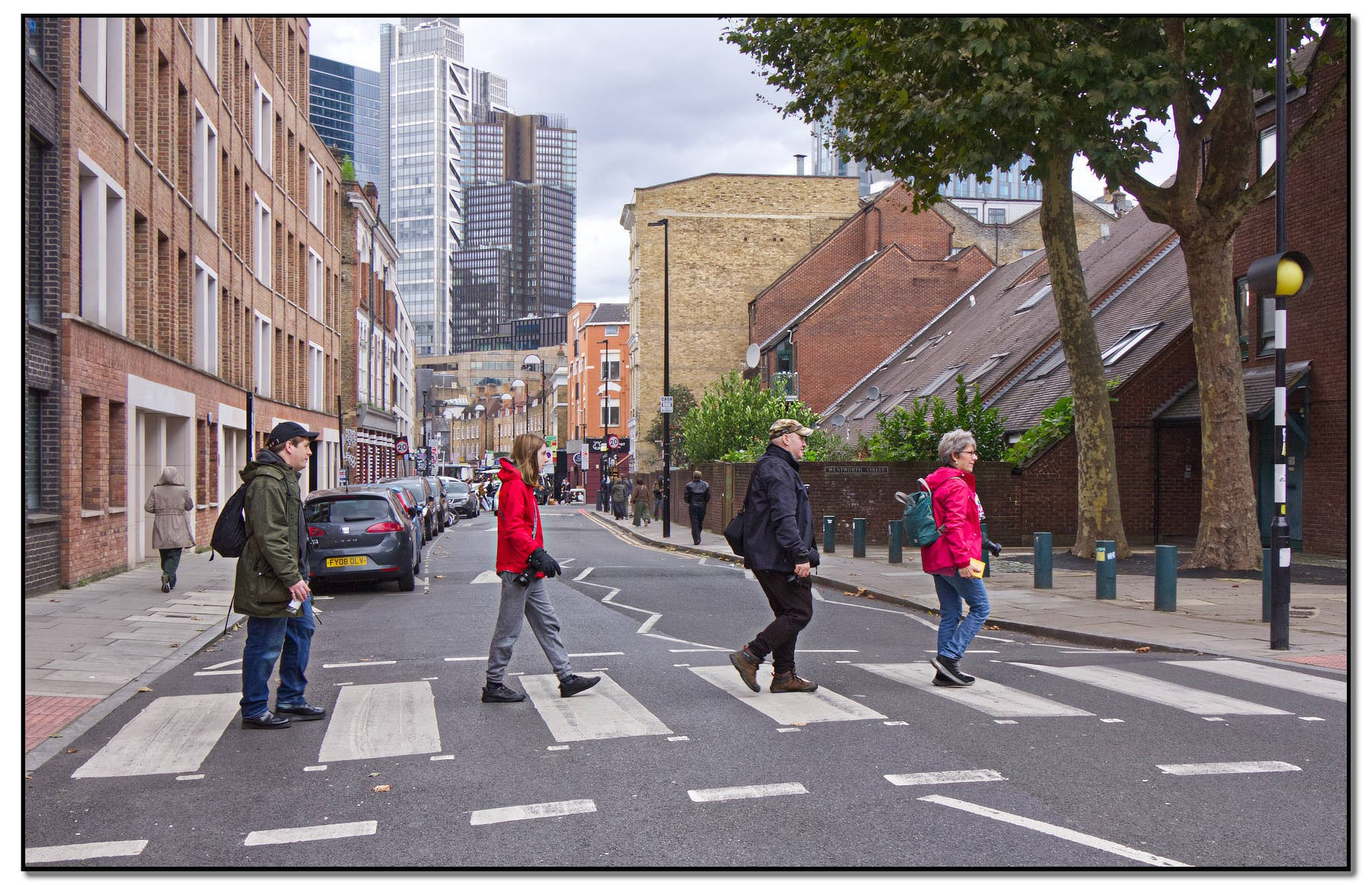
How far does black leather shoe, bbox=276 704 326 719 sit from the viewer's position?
7.51 meters

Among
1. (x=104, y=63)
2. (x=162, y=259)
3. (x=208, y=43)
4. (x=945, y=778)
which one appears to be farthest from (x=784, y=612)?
(x=208, y=43)

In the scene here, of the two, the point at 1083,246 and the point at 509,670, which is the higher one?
the point at 1083,246

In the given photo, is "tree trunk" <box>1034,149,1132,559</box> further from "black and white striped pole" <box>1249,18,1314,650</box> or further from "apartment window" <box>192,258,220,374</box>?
"apartment window" <box>192,258,220,374</box>

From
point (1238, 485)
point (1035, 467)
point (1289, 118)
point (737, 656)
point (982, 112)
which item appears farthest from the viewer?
point (1035, 467)

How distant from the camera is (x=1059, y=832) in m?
→ 5.00

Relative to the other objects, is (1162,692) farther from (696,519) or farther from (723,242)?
(723,242)

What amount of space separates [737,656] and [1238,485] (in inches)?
496

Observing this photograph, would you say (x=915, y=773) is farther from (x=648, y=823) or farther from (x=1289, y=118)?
(x=1289, y=118)

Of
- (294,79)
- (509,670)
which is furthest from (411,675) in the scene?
(294,79)

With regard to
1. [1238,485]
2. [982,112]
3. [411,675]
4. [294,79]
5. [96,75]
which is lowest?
[411,675]

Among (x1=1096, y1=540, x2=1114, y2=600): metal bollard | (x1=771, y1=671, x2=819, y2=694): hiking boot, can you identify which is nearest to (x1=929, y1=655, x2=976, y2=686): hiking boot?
(x1=771, y1=671, x2=819, y2=694): hiking boot

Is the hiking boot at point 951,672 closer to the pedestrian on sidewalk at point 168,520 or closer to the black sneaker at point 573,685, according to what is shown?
the black sneaker at point 573,685

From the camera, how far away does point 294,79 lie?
4031cm

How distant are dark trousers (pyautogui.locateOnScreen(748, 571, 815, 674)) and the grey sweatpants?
135 cm
